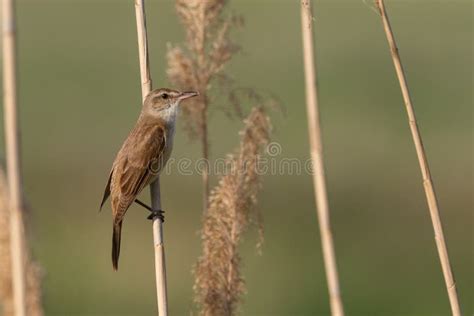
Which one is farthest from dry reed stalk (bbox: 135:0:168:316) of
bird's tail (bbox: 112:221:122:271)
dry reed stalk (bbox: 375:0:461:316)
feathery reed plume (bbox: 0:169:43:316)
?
dry reed stalk (bbox: 375:0:461:316)

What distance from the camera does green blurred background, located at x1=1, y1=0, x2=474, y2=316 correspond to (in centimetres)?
1002

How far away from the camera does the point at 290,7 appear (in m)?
24.1

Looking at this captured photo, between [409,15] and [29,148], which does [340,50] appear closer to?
[409,15]

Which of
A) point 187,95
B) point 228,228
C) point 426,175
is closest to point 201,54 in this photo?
point 187,95

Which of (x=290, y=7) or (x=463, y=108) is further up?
(x=290, y=7)

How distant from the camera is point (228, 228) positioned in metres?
4.51

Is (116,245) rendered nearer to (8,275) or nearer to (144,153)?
(144,153)

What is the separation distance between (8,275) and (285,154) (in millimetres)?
10589

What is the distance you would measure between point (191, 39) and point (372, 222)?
763cm

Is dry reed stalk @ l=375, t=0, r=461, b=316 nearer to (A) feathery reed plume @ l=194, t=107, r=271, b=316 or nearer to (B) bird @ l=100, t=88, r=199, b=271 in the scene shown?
(A) feathery reed plume @ l=194, t=107, r=271, b=316

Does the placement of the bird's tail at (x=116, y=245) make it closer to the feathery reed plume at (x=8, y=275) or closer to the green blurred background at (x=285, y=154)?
the green blurred background at (x=285, y=154)

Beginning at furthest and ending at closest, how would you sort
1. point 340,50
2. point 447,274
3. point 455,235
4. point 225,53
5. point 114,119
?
point 340,50 → point 114,119 → point 455,235 → point 225,53 → point 447,274

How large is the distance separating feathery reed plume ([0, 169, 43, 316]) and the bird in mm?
1740

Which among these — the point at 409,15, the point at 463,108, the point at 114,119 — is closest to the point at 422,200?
the point at 463,108
